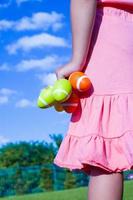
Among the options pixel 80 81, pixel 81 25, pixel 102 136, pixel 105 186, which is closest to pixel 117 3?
pixel 81 25

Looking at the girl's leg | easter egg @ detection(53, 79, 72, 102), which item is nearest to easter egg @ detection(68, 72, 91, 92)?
easter egg @ detection(53, 79, 72, 102)

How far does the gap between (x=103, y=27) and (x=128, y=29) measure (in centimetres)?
7

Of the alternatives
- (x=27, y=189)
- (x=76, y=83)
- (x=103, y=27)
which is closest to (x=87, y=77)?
(x=76, y=83)

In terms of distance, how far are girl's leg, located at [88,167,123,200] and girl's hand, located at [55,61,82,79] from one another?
0.90 feet

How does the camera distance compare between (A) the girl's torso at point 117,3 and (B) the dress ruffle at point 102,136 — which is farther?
(A) the girl's torso at point 117,3

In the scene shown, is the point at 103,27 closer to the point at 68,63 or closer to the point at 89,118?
the point at 68,63

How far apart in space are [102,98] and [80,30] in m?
0.19

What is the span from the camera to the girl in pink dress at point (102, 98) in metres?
1.50

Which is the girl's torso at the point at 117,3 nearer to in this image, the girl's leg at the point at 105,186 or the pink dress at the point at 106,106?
the pink dress at the point at 106,106

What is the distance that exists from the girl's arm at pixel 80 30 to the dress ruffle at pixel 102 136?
0.10 meters

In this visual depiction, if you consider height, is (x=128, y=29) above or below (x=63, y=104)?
above

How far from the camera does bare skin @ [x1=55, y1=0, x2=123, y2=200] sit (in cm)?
148

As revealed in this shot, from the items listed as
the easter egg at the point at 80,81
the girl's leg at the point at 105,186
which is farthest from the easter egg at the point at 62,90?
the girl's leg at the point at 105,186

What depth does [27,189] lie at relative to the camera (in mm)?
20859
